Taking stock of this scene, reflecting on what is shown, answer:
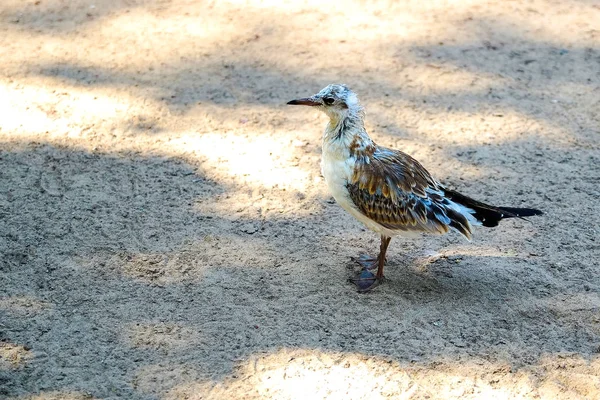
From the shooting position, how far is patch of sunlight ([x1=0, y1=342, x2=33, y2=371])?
451cm

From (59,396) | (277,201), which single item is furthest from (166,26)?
(59,396)

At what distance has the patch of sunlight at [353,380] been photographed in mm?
4398

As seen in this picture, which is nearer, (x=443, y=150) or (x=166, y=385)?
(x=166, y=385)

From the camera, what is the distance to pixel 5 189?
6.08 meters

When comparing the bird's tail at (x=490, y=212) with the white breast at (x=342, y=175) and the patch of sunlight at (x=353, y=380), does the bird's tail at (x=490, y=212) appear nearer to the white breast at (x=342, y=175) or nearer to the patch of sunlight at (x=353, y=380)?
the white breast at (x=342, y=175)

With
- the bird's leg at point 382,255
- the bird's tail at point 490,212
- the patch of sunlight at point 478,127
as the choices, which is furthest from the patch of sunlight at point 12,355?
the patch of sunlight at point 478,127

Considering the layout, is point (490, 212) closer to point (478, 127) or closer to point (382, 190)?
point (382, 190)

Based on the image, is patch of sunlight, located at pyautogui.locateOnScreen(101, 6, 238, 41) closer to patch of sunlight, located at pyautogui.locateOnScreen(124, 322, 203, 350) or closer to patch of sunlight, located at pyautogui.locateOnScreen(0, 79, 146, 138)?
patch of sunlight, located at pyautogui.locateOnScreen(0, 79, 146, 138)

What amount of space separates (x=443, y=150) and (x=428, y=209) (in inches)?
67.8

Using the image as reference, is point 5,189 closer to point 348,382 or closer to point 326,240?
point 326,240

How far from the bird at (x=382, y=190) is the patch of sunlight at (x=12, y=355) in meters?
2.03

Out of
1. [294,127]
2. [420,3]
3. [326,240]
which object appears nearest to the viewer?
[326,240]

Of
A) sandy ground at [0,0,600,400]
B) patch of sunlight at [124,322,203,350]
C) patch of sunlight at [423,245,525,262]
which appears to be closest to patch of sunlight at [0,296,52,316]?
sandy ground at [0,0,600,400]

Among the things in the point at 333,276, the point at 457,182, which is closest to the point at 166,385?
the point at 333,276
